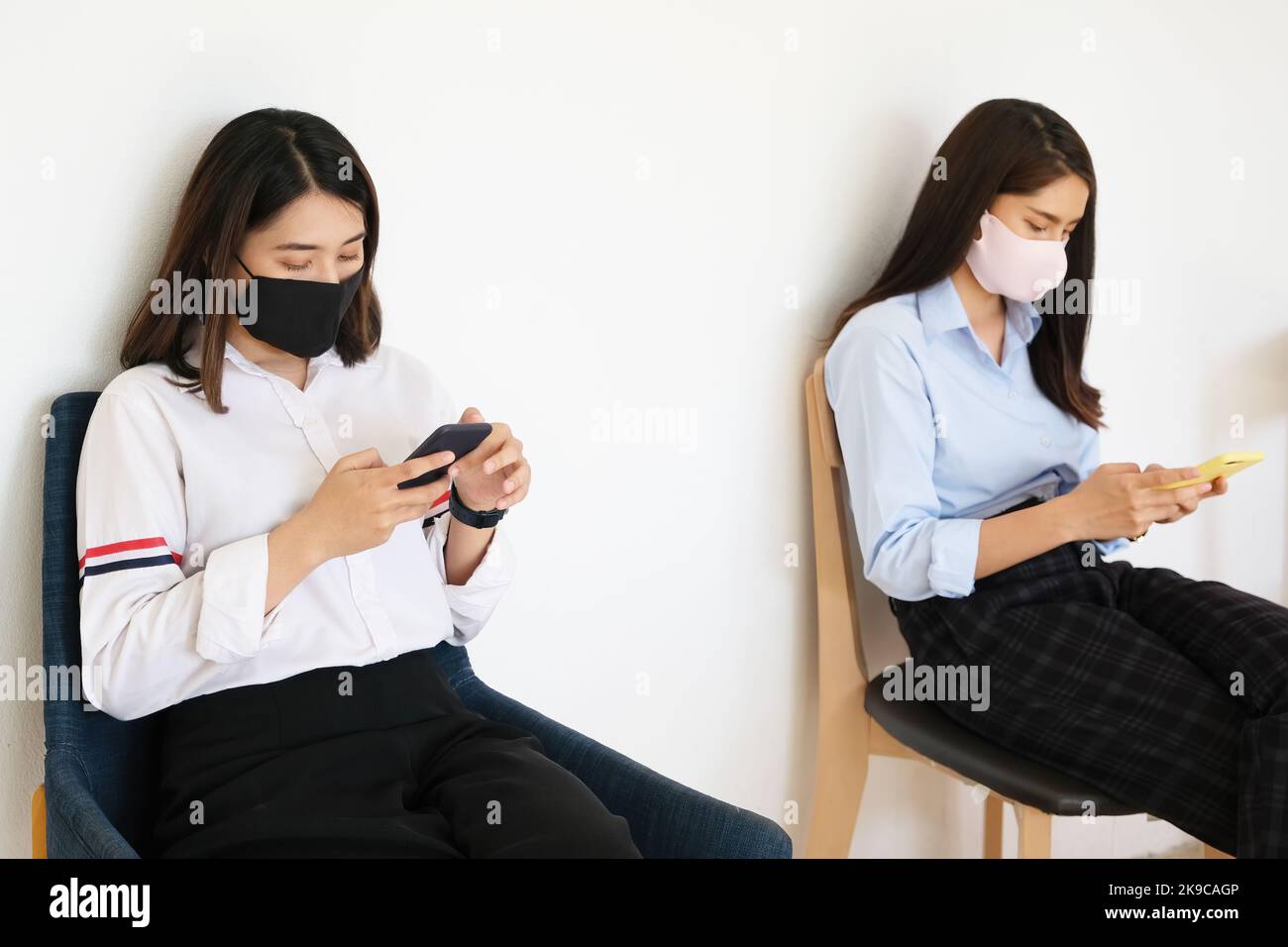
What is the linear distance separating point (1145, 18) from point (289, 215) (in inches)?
77.7

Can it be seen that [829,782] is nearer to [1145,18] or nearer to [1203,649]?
[1203,649]

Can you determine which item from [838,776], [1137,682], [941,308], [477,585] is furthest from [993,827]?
[477,585]

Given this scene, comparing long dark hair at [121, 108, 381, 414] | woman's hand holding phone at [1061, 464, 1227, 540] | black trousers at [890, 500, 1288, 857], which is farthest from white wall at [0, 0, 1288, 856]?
woman's hand holding phone at [1061, 464, 1227, 540]

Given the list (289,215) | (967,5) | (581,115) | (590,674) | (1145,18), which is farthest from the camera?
(1145,18)

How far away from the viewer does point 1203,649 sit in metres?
1.80

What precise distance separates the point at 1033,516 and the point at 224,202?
3.91ft

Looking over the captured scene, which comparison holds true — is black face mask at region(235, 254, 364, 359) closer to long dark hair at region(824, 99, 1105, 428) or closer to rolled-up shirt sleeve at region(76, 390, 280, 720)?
rolled-up shirt sleeve at region(76, 390, 280, 720)

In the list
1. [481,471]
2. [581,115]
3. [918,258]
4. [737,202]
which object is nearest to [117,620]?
[481,471]

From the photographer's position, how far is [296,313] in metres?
1.36

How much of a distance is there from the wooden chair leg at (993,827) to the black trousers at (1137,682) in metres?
0.58

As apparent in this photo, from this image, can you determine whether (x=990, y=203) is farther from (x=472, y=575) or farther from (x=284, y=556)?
(x=284, y=556)

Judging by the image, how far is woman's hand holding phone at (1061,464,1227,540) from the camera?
1.77m

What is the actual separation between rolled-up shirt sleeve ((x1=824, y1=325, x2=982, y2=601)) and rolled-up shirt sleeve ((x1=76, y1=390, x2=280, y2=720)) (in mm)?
961

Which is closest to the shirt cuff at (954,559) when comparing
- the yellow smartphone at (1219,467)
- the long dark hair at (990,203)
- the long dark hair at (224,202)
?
the yellow smartphone at (1219,467)
